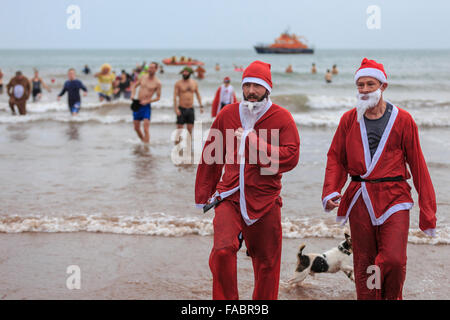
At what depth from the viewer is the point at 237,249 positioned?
3664 millimetres

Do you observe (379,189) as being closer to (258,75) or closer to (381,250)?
(381,250)

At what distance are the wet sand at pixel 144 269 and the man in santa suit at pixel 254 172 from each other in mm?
1035

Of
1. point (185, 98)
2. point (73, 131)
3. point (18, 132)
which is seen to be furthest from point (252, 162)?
point (18, 132)

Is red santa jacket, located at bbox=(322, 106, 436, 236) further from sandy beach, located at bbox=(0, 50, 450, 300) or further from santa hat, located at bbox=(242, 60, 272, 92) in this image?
sandy beach, located at bbox=(0, 50, 450, 300)

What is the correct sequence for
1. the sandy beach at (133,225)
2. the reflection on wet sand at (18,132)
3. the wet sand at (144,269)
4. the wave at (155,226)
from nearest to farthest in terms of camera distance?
the wet sand at (144,269), the sandy beach at (133,225), the wave at (155,226), the reflection on wet sand at (18,132)

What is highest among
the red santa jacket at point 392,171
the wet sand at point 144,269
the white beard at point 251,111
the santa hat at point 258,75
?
the santa hat at point 258,75

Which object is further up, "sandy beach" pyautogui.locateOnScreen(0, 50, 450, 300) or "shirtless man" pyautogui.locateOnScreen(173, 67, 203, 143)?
"shirtless man" pyautogui.locateOnScreen(173, 67, 203, 143)

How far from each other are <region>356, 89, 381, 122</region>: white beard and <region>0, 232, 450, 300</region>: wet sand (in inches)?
69.2

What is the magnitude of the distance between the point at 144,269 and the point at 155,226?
1.33 m

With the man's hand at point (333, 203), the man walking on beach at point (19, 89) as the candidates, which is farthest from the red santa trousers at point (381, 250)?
the man walking on beach at point (19, 89)

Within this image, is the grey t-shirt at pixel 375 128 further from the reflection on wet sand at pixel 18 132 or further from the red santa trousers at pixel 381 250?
the reflection on wet sand at pixel 18 132

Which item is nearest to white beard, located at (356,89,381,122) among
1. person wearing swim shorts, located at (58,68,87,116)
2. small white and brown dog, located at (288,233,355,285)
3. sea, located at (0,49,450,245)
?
small white and brown dog, located at (288,233,355,285)

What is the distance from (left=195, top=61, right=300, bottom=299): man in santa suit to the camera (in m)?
3.70

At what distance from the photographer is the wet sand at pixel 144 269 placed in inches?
188
